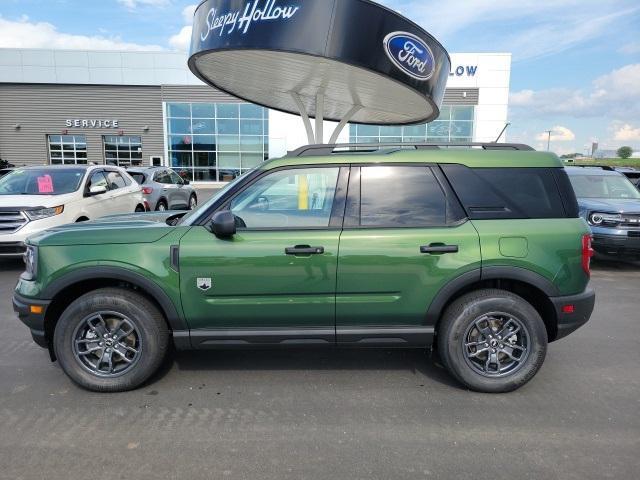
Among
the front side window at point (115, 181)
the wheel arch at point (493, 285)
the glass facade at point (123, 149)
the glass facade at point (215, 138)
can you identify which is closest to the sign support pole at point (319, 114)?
the front side window at point (115, 181)

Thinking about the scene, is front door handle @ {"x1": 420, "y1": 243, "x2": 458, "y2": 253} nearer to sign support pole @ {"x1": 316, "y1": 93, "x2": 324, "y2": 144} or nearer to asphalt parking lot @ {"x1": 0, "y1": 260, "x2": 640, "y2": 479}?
asphalt parking lot @ {"x1": 0, "y1": 260, "x2": 640, "y2": 479}

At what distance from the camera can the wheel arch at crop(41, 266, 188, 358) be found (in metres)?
3.29

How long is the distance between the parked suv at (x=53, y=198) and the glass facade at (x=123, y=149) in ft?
85.3

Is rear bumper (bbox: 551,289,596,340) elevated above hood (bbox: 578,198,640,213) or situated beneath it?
situated beneath

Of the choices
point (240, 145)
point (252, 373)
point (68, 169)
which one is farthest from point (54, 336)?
point (240, 145)

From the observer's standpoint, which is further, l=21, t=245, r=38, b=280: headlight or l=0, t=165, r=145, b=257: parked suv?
l=0, t=165, r=145, b=257: parked suv

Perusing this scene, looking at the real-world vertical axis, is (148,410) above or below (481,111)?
below

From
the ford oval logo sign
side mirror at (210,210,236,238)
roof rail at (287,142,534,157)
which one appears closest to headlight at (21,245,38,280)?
side mirror at (210,210,236,238)

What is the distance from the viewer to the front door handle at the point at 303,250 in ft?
10.7

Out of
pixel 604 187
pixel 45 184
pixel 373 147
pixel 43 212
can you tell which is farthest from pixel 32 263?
pixel 604 187

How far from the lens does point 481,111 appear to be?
31766mm

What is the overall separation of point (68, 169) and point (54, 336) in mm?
6167

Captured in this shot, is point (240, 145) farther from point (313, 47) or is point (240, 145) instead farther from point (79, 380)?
point (79, 380)

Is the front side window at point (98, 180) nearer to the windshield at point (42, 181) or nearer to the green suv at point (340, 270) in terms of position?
the windshield at point (42, 181)
